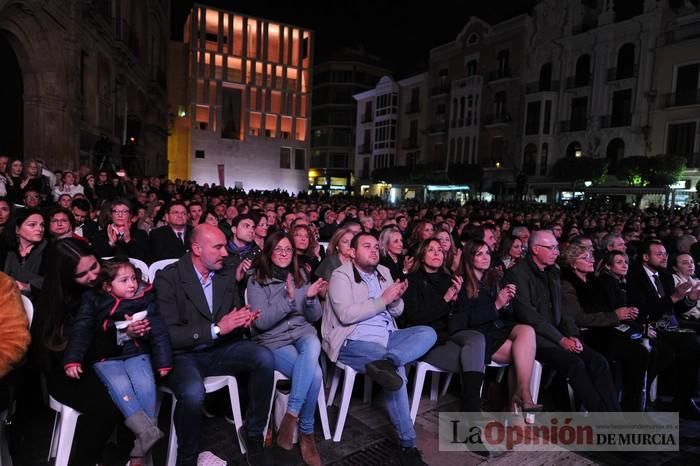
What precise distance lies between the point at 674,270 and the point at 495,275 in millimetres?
2262

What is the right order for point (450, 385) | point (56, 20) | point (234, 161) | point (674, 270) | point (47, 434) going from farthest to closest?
1. point (234, 161)
2. point (56, 20)
3. point (674, 270)
4. point (450, 385)
5. point (47, 434)

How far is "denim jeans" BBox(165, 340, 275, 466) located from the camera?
9.37 feet

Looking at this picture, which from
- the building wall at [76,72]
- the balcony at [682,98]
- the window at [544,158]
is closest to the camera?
the building wall at [76,72]

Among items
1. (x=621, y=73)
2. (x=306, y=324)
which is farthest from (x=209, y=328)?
(x=621, y=73)

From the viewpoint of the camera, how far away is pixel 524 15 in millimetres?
29344

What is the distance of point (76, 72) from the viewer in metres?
13.5

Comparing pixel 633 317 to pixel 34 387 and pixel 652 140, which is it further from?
pixel 652 140

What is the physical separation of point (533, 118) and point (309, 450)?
29.7m

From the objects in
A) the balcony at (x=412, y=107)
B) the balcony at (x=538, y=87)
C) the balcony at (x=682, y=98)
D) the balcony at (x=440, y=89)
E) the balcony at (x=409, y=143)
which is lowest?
the balcony at (x=409, y=143)

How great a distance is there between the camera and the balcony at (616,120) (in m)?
25.1

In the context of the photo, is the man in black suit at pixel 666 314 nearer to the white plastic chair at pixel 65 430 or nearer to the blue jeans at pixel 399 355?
the blue jeans at pixel 399 355

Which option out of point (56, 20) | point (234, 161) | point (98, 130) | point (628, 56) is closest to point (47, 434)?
point (56, 20)

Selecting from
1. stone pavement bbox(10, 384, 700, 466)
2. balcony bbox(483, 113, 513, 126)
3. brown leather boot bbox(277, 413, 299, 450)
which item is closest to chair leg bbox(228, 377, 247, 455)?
stone pavement bbox(10, 384, 700, 466)

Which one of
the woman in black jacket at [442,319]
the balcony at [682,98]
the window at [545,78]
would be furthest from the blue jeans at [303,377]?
the window at [545,78]
